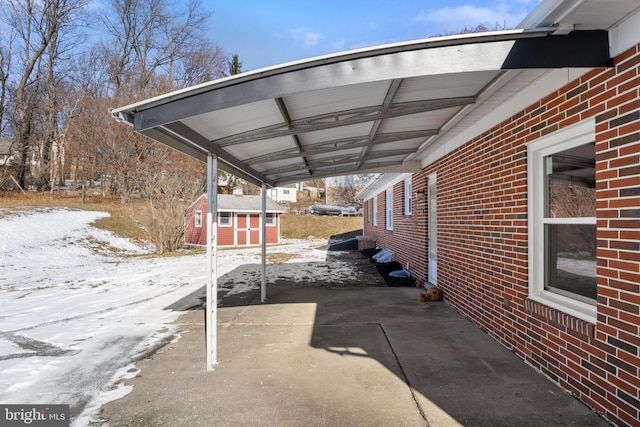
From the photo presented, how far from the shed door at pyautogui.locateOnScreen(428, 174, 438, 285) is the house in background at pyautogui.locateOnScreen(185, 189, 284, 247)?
15.4 meters

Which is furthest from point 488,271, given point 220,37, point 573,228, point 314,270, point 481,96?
point 220,37

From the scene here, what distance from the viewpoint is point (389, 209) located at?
12477 millimetres

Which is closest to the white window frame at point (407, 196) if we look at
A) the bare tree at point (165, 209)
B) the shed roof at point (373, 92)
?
the shed roof at point (373, 92)

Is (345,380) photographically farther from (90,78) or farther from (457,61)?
(90,78)

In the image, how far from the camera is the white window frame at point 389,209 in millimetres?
12065

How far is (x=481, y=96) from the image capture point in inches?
150

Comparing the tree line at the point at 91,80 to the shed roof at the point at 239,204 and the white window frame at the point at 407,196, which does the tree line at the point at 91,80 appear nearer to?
the shed roof at the point at 239,204

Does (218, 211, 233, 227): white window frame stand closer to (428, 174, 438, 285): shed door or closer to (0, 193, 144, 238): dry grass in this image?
(0, 193, 144, 238): dry grass

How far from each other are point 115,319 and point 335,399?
4.39 m

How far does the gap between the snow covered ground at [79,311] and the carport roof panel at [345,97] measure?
2.47 metres

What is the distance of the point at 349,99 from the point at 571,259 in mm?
2543

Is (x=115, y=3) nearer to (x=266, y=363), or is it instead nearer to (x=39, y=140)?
(x=39, y=140)

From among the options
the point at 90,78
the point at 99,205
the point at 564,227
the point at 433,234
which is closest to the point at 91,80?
the point at 90,78

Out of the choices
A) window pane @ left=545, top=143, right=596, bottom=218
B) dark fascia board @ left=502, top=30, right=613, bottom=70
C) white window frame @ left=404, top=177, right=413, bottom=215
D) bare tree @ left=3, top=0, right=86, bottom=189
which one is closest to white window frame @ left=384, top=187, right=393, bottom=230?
white window frame @ left=404, top=177, right=413, bottom=215
